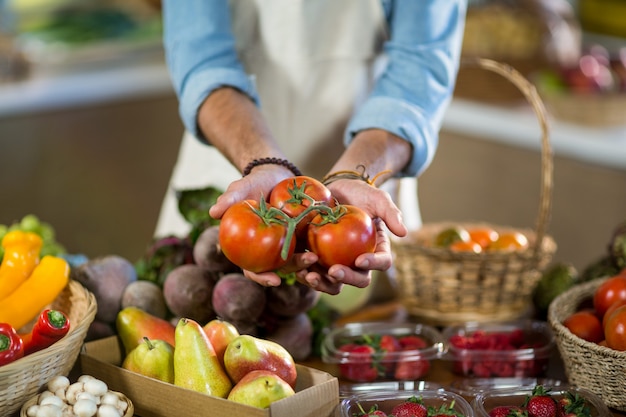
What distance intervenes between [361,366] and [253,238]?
381 mm

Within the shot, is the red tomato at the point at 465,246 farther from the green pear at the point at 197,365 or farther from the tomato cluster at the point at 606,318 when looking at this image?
the green pear at the point at 197,365

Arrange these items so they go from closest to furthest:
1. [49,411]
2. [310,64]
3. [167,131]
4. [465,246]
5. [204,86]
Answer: [49,411] → [204,86] → [465,246] → [310,64] → [167,131]

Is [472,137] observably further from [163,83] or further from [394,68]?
[394,68]

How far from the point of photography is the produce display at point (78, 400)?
119cm

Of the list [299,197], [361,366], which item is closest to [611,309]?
[361,366]

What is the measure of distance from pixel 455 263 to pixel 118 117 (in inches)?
90.7

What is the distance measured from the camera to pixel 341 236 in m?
1.26

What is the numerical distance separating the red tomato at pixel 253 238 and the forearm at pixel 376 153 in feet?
0.96

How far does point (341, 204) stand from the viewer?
1.42 meters

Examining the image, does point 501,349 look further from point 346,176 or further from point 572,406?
point 346,176

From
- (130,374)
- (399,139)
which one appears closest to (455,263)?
(399,139)

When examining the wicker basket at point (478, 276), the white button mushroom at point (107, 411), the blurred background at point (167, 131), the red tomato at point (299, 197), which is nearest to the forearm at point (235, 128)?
the red tomato at point (299, 197)

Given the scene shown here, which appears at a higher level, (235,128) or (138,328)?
(235,128)

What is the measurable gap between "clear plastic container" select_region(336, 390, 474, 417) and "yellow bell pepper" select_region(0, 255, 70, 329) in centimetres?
51
